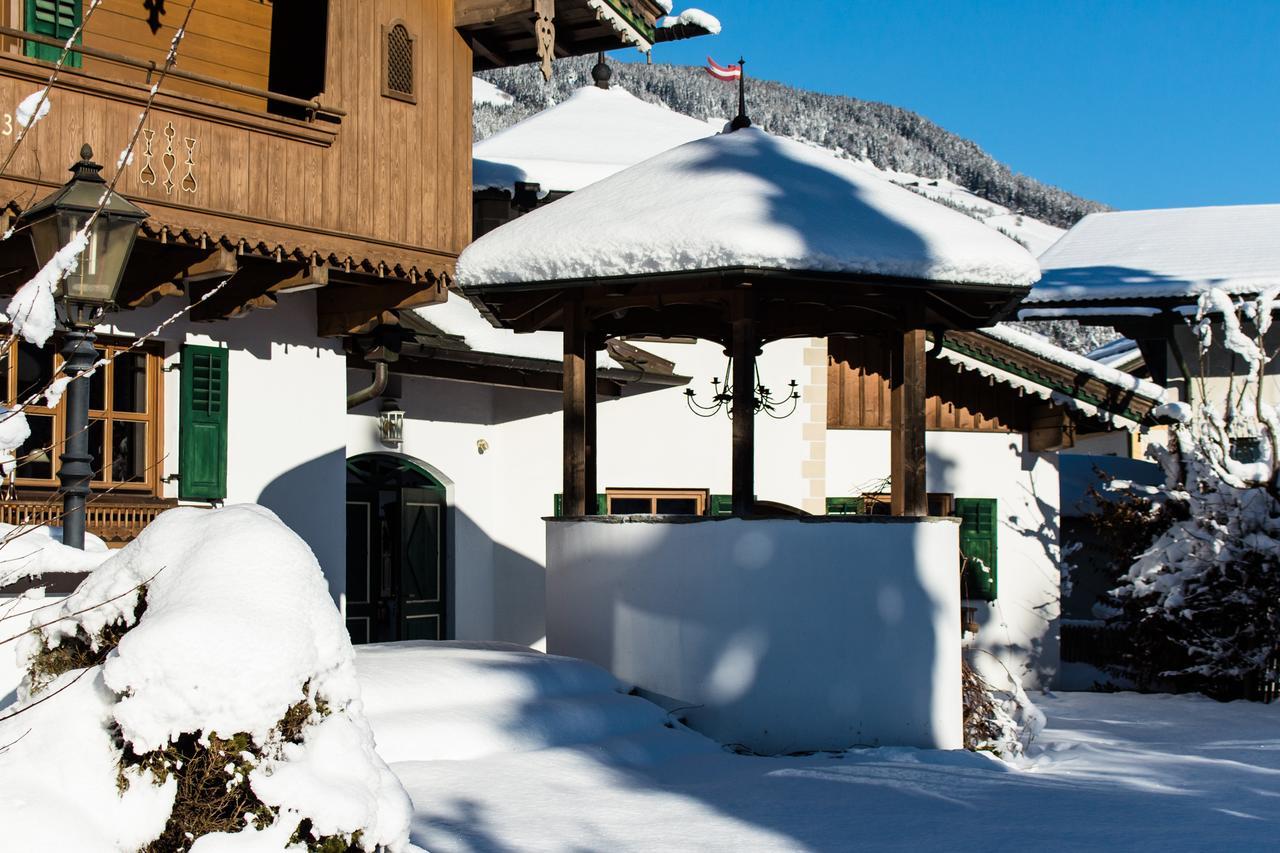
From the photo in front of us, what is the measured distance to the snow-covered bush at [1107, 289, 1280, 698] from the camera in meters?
15.5

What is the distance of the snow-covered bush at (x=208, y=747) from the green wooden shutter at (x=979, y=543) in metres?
14.0

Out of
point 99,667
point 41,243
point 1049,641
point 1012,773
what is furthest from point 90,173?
point 1049,641

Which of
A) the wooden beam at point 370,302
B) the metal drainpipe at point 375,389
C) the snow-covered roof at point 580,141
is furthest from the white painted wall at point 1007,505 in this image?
the wooden beam at point 370,302

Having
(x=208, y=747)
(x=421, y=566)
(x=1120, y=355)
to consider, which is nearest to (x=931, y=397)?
(x=421, y=566)

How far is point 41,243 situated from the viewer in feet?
22.4

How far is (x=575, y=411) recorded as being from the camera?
34.7 feet

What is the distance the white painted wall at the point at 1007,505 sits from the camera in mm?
18203

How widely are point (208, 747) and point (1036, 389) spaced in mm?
14527

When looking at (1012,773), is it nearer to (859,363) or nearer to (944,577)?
(944,577)

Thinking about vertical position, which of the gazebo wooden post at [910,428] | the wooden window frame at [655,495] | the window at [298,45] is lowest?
the wooden window frame at [655,495]

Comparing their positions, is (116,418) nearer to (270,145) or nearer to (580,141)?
(270,145)

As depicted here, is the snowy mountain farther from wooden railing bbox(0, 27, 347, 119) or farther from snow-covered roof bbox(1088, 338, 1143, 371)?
wooden railing bbox(0, 27, 347, 119)

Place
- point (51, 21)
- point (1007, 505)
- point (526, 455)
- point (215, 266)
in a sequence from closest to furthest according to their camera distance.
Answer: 1. point (51, 21)
2. point (215, 266)
3. point (526, 455)
4. point (1007, 505)

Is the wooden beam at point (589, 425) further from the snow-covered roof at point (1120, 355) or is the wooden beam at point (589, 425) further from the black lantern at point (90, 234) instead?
the snow-covered roof at point (1120, 355)
